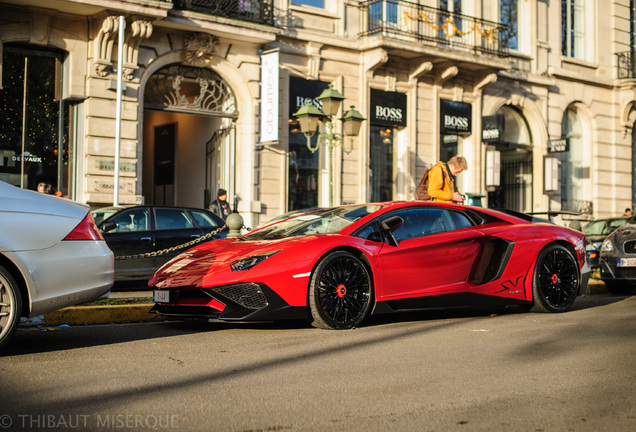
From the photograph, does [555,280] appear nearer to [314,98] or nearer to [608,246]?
[608,246]

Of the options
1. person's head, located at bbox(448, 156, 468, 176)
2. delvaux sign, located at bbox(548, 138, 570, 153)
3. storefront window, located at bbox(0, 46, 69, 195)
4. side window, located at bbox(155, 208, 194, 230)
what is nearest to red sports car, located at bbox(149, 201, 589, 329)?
person's head, located at bbox(448, 156, 468, 176)

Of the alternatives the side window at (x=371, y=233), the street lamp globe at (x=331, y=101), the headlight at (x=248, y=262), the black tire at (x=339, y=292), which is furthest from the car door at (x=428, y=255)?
the street lamp globe at (x=331, y=101)

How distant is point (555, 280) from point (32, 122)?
39.8 ft

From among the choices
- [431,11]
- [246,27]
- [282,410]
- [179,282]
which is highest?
[431,11]

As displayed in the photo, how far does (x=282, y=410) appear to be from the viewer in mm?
4219

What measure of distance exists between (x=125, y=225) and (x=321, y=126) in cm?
907

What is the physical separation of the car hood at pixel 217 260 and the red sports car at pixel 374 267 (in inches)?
0.6

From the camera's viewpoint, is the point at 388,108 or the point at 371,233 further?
the point at 388,108

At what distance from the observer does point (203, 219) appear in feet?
44.7

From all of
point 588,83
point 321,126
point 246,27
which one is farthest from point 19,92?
point 588,83

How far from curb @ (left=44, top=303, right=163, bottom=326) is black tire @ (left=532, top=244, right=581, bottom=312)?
13.5 ft

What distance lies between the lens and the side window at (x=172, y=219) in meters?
13.1

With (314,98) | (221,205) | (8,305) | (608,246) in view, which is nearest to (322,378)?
(8,305)

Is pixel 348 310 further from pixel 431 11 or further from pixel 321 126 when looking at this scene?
pixel 431 11
